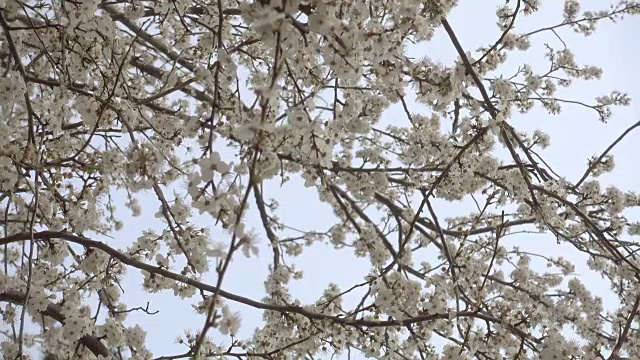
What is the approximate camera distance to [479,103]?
366 centimetres

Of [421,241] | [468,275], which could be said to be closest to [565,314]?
[421,241]

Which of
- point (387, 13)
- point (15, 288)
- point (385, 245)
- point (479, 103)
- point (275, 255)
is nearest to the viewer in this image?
point (387, 13)

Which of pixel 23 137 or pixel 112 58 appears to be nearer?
pixel 112 58

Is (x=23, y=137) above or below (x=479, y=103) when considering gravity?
above

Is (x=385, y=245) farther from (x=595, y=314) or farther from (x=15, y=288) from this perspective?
(x=15, y=288)

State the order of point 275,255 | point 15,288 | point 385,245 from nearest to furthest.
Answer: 1. point 15,288
2. point 385,245
3. point 275,255

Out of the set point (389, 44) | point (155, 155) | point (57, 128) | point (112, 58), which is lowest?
point (155, 155)

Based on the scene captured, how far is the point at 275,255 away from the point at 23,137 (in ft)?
7.54

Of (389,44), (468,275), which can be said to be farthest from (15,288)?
(468,275)

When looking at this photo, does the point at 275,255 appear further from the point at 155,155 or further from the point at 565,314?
the point at 155,155

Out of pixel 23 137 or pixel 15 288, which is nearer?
pixel 15 288

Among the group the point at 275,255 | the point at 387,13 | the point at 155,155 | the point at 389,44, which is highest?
the point at 275,255

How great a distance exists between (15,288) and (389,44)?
2289 mm

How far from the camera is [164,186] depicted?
13.2 feet
